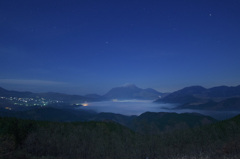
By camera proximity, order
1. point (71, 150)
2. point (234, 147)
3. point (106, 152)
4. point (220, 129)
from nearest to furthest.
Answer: point (234, 147) → point (71, 150) → point (106, 152) → point (220, 129)

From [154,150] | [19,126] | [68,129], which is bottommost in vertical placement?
[154,150]

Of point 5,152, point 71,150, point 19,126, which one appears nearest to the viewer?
point 5,152

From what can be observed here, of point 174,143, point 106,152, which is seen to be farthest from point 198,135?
point 106,152

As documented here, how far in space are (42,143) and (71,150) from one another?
7439mm

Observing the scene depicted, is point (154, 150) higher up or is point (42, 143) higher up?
point (42, 143)

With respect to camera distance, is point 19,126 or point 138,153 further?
point 138,153

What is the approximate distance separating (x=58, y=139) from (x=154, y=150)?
27262 millimetres

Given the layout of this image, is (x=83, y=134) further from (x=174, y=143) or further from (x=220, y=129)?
(x=220, y=129)

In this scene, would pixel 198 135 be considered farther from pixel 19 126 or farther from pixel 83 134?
pixel 19 126

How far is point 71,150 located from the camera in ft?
130

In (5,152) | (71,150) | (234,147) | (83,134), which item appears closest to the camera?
(5,152)

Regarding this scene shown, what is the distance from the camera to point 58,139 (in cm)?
4094

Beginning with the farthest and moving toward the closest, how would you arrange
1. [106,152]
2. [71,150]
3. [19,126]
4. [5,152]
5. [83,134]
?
[83,134], [106,152], [71,150], [19,126], [5,152]

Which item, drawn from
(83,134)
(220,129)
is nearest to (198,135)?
(220,129)
